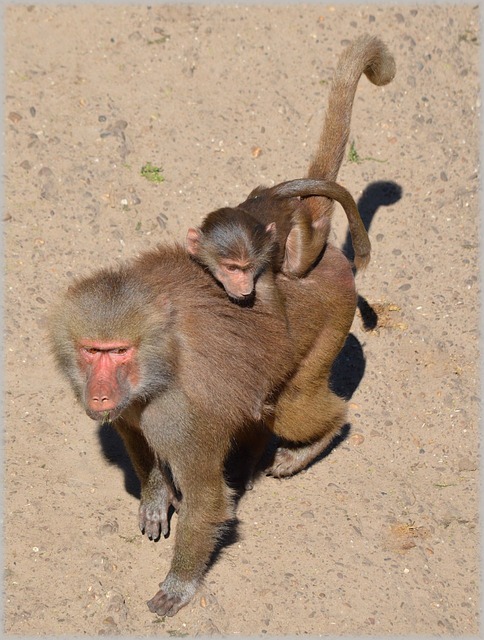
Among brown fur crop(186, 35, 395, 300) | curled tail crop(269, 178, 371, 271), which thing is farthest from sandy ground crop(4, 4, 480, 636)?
curled tail crop(269, 178, 371, 271)

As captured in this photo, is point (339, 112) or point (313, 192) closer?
point (313, 192)

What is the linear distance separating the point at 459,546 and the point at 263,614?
1287mm

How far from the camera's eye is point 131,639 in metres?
4.59

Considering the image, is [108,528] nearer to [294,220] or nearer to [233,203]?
[294,220]

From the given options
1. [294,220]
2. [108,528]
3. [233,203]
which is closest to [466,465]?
[294,220]

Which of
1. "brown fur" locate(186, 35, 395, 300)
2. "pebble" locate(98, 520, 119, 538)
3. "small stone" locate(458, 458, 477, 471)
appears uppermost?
"brown fur" locate(186, 35, 395, 300)

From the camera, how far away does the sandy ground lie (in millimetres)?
4859

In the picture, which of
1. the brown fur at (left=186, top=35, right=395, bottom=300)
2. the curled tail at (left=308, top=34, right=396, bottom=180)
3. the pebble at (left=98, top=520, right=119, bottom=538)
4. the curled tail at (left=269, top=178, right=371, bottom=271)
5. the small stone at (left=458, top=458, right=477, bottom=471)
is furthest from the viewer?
the small stone at (left=458, top=458, right=477, bottom=471)

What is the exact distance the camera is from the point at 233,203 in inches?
264

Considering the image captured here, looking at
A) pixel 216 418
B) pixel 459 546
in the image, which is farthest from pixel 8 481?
pixel 459 546

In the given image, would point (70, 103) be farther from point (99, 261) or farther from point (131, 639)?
point (131, 639)

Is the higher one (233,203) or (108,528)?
(233,203)

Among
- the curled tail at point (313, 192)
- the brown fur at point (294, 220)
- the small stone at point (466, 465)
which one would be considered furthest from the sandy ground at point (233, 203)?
the curled tail at point (313, 192)

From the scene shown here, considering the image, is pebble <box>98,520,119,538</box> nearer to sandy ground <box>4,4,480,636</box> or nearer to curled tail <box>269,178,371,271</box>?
sandy ground <box>4,4,480,636</box>
